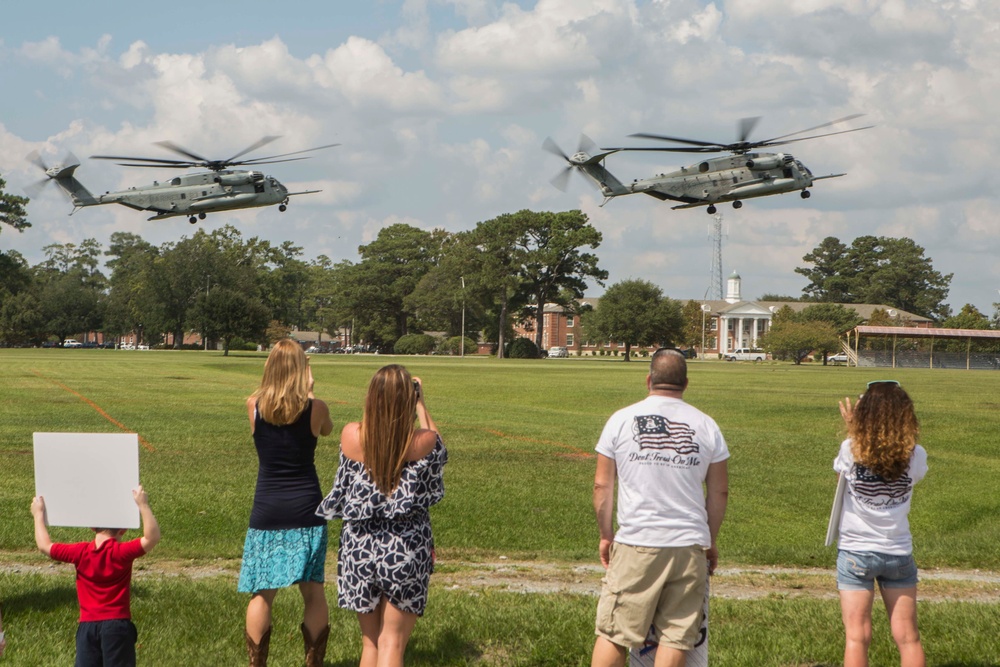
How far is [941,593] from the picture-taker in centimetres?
973

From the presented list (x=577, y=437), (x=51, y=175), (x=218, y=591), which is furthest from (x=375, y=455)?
(x=51, y=175)

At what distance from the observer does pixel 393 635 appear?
18.3ft

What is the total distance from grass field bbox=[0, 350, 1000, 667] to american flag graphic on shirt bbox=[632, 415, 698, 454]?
224 centimetres

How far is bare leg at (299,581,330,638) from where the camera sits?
623 cm

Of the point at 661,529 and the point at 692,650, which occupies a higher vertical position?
the point at 661,529

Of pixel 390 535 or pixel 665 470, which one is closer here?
pixel 665 470

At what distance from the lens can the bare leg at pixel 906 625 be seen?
5.86 m

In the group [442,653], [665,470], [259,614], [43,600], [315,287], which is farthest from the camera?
[315,287]

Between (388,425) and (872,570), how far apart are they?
9.00ft

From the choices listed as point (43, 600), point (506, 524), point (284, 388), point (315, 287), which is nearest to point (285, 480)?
point (284, 388)

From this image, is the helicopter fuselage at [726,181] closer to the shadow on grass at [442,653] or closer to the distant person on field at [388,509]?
the shadow on grass at [442,653]

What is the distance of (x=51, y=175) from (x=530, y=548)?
93.0 ft

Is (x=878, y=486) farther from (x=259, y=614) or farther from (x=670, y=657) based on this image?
(x=259, y=614)

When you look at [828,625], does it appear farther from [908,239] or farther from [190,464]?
[908,239]
